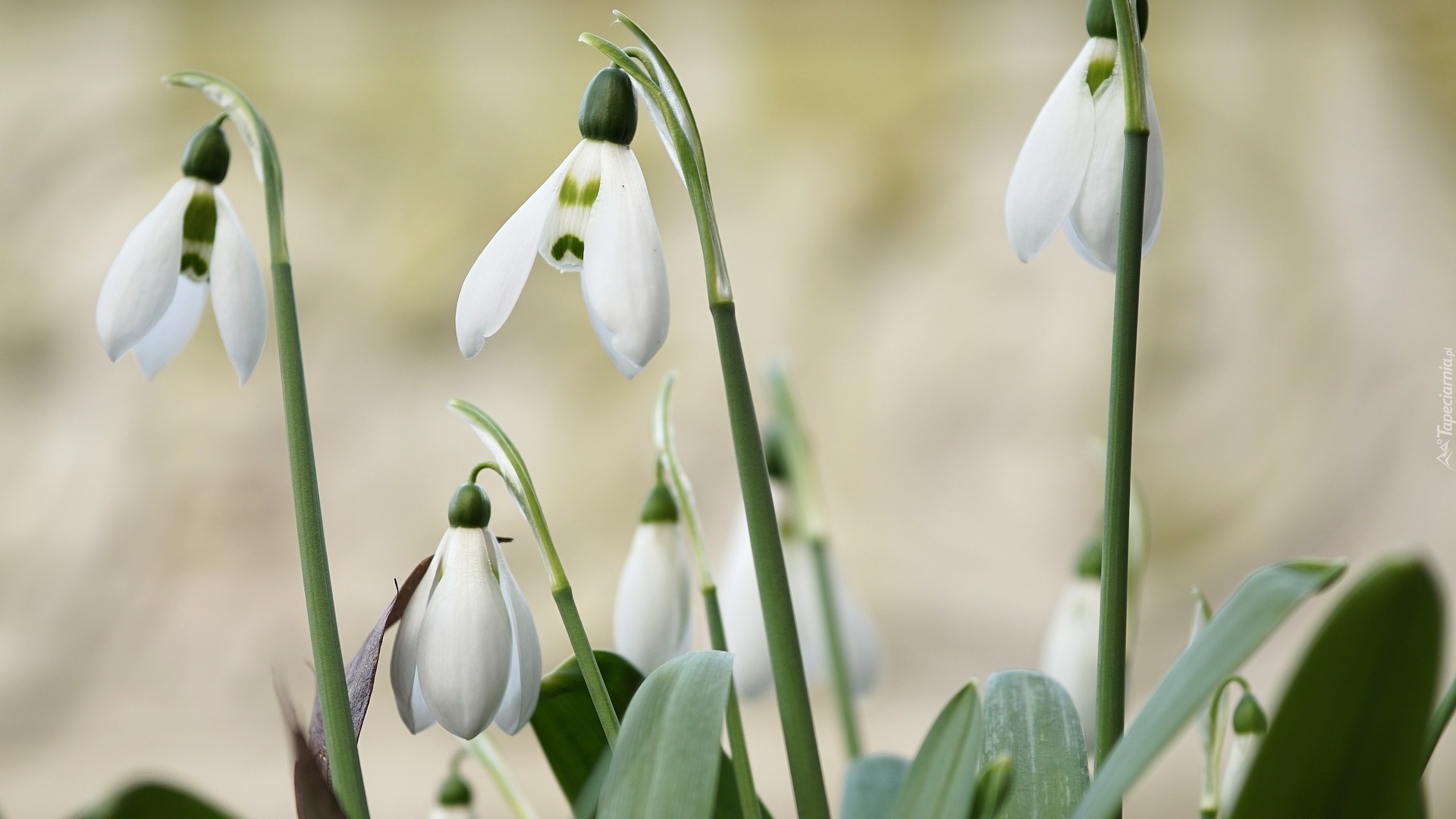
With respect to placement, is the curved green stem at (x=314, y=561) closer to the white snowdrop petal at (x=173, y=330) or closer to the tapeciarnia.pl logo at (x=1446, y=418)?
the white snowdrop petal at (x=173, y=330)

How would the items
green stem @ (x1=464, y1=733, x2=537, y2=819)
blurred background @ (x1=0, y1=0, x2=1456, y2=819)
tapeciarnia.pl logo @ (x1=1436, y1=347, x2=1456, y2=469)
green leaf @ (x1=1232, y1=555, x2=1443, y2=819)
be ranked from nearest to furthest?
green leaf @ (x1=1232, y1=555, x2=1443, y2=819), green stem @ (x1=464, y1=733, x2=537, y2=819), tapeciarnia.pl logo @ (x1=1436, y1=347, x2=1456, y2=469), blurred background @ (x1=0, y1=0, x2=1456, y2=819)

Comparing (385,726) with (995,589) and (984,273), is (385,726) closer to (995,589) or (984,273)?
(995,589)

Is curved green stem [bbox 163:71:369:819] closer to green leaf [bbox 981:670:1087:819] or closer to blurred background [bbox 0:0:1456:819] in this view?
green leaf [bbox 981:670:1087:819]

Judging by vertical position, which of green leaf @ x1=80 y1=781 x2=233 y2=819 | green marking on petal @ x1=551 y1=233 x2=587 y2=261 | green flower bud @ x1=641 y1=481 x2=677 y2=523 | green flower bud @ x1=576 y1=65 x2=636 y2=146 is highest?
green flower bud @ x1=576 y1=65 x2=636 y2=146

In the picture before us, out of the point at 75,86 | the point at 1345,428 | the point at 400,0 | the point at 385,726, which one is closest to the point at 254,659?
the point at 385,726

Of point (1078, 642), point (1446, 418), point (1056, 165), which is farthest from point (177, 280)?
point (1446, 418)

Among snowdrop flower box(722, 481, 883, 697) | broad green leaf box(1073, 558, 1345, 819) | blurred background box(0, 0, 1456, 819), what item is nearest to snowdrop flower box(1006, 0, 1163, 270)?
broad green leaf box(1073, 558, 1345, 819)

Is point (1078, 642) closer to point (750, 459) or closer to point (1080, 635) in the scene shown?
point (1080, 635)
